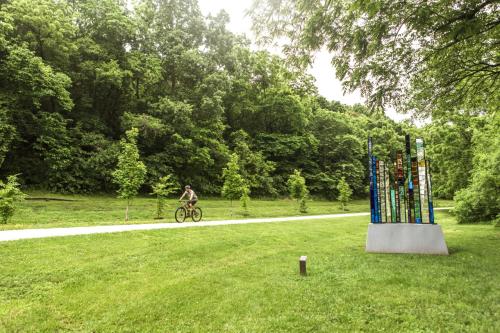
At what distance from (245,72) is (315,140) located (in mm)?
13111

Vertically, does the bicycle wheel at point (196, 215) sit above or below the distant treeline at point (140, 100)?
below

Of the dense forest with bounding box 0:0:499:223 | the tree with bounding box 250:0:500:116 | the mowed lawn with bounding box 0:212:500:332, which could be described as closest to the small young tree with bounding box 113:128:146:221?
the mowed lawn with bounding box 0:212:500:332

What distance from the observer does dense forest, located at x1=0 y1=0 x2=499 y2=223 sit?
22297mm

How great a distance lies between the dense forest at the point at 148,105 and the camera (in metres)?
22.3

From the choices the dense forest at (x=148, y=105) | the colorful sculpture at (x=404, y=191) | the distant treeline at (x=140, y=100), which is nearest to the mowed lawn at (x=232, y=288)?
the colorful sculpture at (x=404, y=191)

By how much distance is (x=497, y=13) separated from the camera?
7363 millimetres

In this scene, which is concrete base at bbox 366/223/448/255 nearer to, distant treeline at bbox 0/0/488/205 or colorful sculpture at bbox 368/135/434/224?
colorful sculpture at bbox 368/135/434/224

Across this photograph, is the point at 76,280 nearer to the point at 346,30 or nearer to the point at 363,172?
the point at 346,30

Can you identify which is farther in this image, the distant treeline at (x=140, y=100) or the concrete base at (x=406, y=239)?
the distant treeline at (x=140, y=100)

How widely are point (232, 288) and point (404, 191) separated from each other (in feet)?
20.3

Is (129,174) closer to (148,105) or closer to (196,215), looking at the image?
(196,215)

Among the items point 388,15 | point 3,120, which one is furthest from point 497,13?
point 3,120

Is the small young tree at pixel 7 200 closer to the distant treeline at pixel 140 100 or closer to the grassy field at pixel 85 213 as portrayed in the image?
the grassy field at pixel 85 213

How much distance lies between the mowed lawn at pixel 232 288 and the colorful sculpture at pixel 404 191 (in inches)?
50.1
